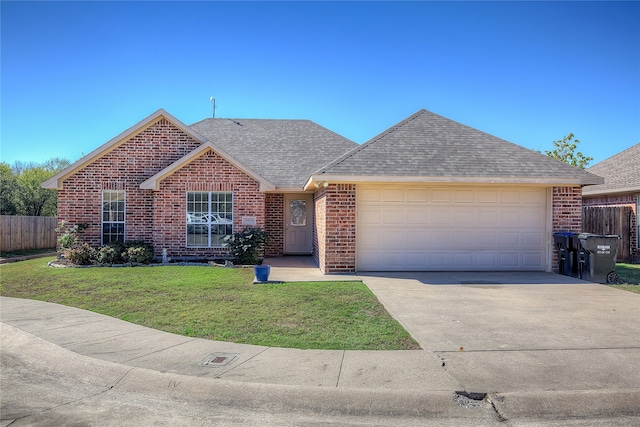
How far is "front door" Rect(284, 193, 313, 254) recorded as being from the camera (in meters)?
17.5

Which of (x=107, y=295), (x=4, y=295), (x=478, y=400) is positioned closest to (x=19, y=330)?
(x=107, y=295)

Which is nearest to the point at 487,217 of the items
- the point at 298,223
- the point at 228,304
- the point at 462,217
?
the point at 462,217

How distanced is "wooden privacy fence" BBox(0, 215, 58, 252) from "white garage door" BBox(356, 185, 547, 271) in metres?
16.5

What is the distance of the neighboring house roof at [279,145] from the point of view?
17.3 m

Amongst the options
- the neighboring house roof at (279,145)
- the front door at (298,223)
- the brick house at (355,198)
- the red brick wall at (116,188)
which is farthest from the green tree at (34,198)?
the front door at (298,223)

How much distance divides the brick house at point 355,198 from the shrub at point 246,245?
838 millimetres

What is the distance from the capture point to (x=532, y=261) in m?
12.9

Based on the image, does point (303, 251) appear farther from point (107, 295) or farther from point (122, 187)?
point (107, 295)

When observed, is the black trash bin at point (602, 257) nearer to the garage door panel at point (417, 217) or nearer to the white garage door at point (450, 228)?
the white garage door at point (450, 228)

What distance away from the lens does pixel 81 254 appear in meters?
13.9

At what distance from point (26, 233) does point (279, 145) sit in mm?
12563

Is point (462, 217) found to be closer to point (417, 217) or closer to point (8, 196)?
point (417, 217)

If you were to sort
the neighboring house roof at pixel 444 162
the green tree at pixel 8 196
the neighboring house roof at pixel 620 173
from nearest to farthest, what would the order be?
1. the neighboring house roof at pixel 444 162
2. the neighboring house roof at pixel 620 173
3. the green tree at pixel 8 196

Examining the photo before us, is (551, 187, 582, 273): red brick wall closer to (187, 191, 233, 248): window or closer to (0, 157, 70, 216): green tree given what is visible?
(187, 191, 233, 248): window
